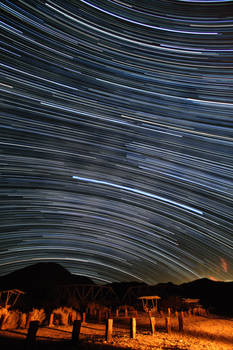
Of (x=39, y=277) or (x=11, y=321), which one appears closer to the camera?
(x=11, y=321)

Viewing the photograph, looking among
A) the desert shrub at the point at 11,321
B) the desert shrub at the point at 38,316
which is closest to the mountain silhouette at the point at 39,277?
the desert shrub at the point at 38,316

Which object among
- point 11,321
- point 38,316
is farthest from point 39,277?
point 11,321

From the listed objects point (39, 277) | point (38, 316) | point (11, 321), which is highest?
point (39, 277)

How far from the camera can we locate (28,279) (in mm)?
71312

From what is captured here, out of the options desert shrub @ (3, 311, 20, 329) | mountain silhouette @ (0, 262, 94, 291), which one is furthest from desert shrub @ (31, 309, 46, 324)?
mountain silhouette @ (0, 262, 94, 291)

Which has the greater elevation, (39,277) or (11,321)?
(39,277)

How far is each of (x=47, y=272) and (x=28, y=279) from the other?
1206 centimetres

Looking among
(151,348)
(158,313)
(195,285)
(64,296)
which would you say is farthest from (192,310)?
(195,285)

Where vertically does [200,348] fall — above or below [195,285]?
below

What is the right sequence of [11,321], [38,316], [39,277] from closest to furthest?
[11,321] → [38,316] → [39,277]

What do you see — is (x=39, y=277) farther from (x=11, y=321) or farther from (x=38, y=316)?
(x=11, y=321)

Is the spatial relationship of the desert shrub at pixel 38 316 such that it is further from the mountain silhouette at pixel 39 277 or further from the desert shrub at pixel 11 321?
the mountain silhouette at pixel 39 277

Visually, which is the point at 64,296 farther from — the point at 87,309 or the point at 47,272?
the point at 47,272

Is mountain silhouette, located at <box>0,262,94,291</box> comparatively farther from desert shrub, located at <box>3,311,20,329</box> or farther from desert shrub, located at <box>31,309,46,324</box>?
desert shrub, located at <box>3,311,20,329</box>
